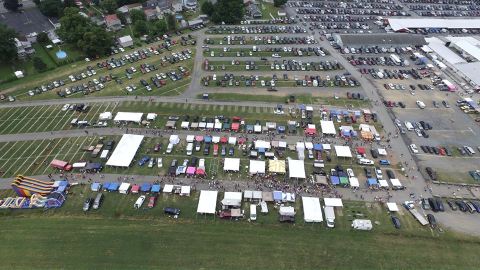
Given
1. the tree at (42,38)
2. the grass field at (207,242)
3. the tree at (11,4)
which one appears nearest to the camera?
the grass field at (207,242)

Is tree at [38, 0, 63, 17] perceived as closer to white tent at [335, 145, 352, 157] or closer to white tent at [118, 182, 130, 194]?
white tent at [118, 182, 130, 194]

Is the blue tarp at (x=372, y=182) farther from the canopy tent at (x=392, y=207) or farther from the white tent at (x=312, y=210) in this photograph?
the white tent at (x=312, y=210)

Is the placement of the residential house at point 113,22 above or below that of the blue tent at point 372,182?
above

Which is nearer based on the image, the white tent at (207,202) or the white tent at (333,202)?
the white tent at (207,202)

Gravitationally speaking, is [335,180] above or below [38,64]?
below

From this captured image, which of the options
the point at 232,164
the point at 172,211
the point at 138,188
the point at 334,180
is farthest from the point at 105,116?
the point at 334,180

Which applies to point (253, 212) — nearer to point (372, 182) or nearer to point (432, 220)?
point (372, 182)

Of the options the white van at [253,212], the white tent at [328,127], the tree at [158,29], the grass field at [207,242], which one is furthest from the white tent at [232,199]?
the tree at [158,29]

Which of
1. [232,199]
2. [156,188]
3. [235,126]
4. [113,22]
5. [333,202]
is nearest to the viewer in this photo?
[232,199]
